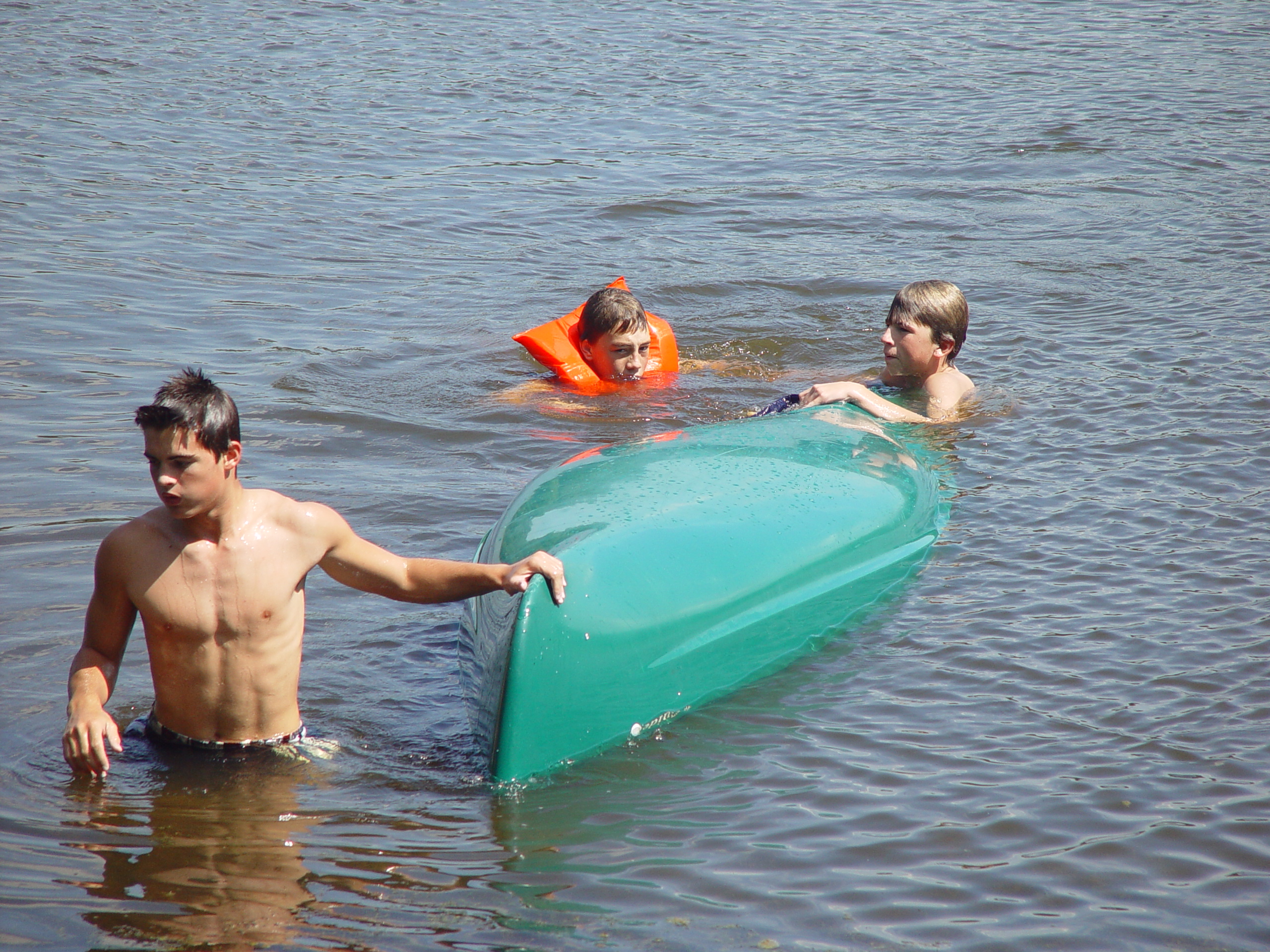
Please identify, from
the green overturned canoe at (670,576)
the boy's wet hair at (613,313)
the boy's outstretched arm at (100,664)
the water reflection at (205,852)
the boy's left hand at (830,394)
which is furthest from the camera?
the boy's wet hair at (613,313)

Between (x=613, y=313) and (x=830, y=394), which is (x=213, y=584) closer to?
(x=830, y=394)

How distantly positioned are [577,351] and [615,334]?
370 millimetres

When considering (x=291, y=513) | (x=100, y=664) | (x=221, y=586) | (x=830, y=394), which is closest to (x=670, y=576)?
(x=291, y=513)


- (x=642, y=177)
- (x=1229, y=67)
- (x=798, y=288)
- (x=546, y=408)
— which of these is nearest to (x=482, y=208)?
(x=642, y=177)

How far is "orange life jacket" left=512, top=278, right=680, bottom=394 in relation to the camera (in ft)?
21.7

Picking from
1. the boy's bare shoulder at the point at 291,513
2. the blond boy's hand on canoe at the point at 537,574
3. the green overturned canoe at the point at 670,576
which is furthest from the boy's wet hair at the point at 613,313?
the boy's bare shoulder at the point at 291,513

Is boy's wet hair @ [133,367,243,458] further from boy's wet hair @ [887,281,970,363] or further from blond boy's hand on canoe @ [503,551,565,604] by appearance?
boy's wet hair @ [887,281,970,363]

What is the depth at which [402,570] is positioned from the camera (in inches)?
123

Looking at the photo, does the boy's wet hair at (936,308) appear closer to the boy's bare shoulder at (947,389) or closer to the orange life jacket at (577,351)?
the boy's bare shoulder at (947,389)

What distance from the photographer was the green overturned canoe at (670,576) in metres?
3.19

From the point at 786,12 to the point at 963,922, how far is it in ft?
52.6

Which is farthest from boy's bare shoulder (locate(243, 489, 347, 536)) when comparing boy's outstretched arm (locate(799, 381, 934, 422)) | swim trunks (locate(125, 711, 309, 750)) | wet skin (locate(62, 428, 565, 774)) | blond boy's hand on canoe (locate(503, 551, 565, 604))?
boy's outstretched arm (locate(799, 381, 934, 422))

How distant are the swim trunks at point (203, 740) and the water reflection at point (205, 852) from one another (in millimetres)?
24

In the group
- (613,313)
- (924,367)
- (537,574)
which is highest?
(613,313)
